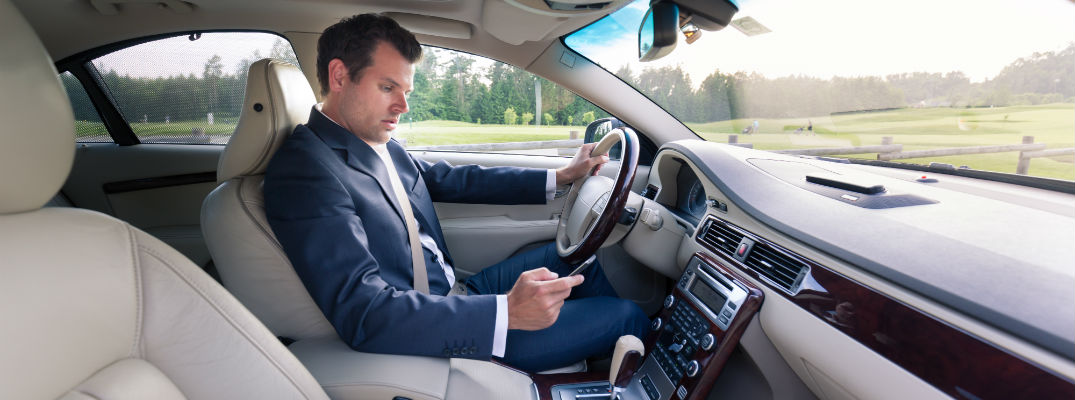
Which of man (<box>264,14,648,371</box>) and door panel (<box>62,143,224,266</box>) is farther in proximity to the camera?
door panel (<box>62,143,224,266</box>)

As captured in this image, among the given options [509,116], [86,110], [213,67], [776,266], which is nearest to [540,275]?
[776,266]

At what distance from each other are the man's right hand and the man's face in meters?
0.66

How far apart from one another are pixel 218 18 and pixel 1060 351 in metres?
2.63

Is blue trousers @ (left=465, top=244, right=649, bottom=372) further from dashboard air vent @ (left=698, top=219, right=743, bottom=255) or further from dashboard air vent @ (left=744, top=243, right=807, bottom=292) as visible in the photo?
dashboard air vent @ (left=744, top=243, right=807, bottom=292)

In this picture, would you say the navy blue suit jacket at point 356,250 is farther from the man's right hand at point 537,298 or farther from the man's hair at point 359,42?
the man's hair at point 359,42

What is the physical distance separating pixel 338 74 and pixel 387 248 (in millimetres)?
508

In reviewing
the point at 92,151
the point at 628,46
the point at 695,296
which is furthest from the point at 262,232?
the point at 92,151

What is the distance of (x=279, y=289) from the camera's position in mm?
1185

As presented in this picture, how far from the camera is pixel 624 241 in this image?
176 centimetres

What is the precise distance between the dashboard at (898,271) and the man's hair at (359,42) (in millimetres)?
947

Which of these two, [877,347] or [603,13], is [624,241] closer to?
[603,13]

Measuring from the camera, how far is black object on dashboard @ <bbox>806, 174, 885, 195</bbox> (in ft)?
4.12

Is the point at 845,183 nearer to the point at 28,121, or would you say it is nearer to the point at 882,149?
the point at 882,149

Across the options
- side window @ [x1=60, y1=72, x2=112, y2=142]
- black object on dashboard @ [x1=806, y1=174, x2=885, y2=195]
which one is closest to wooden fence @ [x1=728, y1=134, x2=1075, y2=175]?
black object on dashboard @ [x1=806, y1=174, x2=885, y2=195]
